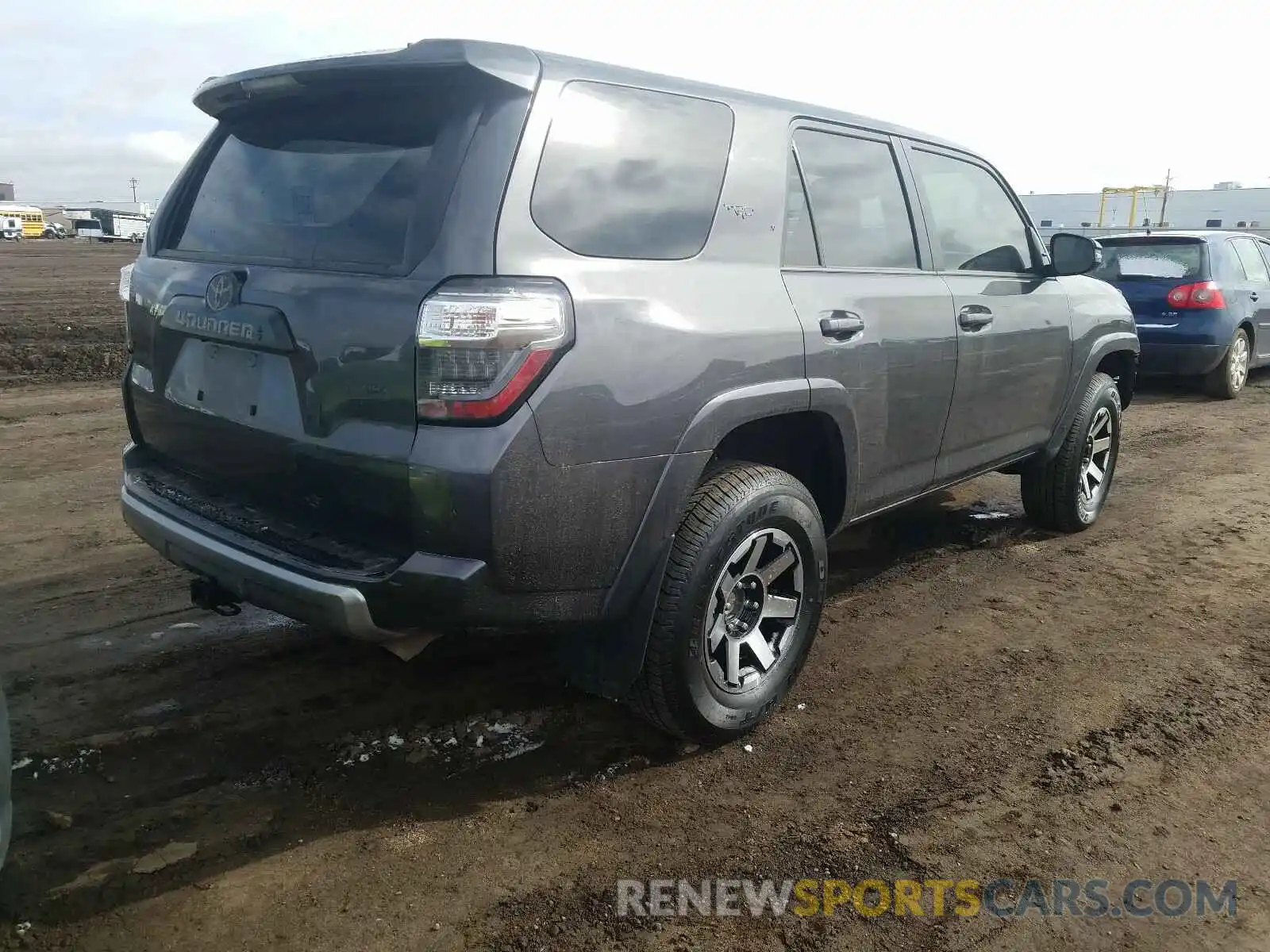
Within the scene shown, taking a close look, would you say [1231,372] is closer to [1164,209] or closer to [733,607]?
[733,607]

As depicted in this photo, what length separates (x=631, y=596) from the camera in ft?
8.82

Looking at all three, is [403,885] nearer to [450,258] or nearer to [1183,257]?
[450,258]

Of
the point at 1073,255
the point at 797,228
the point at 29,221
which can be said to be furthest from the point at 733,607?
the point at 29,221

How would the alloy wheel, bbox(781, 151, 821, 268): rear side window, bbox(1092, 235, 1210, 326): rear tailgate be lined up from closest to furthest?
the alloy wheel → bbox(781, 151, 821, 268): rear side window → bbox(1092, 235, 1210, 326): rear tailgate

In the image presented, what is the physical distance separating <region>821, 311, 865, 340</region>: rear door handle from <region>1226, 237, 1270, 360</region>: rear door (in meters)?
8.40

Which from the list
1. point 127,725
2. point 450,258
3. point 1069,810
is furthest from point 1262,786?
point 127,725

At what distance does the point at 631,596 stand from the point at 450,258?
3.34ft

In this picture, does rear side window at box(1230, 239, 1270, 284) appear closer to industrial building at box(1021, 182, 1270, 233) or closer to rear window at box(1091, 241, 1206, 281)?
rear window at box(1091, 241, 1206, 281)

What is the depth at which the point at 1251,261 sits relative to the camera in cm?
1055

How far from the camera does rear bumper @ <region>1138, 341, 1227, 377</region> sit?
961cm

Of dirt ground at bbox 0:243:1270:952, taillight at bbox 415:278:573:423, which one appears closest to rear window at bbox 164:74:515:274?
taillight at bbox 415:278:573:423

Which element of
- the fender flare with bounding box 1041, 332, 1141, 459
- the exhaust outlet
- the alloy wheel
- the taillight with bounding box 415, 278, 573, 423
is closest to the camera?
the taillight with bounding box 415, 278, 573, 423

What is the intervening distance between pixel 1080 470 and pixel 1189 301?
563cm

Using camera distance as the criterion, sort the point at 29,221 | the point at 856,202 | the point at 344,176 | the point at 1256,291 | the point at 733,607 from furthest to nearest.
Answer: the point at 29,221, the point at 1256,291, the point at 856,202, the point at 733,607, the point at 344,176
